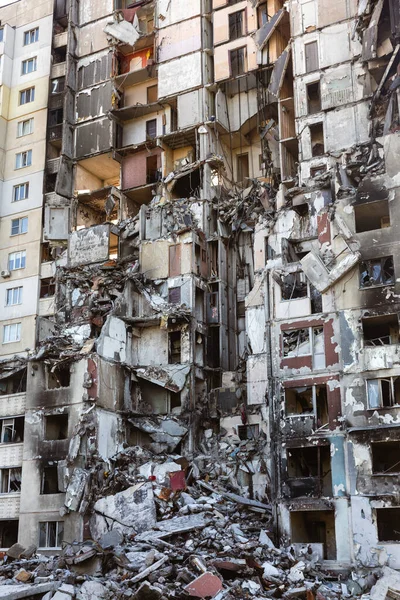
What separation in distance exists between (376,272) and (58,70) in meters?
38.7

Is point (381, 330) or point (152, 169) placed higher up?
point (152, 169)

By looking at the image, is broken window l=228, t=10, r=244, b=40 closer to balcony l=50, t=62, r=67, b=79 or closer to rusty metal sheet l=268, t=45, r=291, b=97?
rusty metal sheet l=268, t=45, r=291, b=97

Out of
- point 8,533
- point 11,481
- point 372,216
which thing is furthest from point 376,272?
point 8,533

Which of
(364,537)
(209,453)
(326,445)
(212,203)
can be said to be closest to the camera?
(364,537)

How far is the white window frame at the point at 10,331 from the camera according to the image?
58.4 metres

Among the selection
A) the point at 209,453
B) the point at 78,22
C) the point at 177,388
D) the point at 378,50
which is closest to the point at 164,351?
the point at 177,388

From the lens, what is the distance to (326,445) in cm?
3622

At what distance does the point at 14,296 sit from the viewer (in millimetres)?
60031

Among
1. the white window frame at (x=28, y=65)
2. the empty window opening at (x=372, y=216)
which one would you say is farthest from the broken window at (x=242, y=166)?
the white window frame at (x=28, y=65)

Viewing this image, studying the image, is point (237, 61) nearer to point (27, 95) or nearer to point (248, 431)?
point (27, 95)

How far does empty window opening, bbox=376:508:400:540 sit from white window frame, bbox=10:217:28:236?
37081 mm

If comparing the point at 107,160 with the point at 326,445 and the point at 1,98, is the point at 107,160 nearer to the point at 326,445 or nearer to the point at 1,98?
the point at 1,98

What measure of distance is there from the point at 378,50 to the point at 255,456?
26.4m

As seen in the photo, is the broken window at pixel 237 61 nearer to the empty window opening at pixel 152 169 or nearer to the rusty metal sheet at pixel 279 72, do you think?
the rusty metal sheet at pixel 279 72
